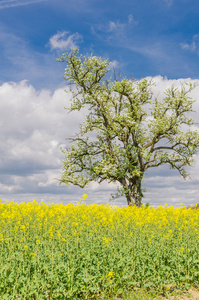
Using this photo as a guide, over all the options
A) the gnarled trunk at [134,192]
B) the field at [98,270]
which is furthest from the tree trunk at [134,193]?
the field at [98,270]

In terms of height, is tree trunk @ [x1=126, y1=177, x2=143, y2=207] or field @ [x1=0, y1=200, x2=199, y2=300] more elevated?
tree trunk @ [x1=126, y1=177, x2=143, y2=207]

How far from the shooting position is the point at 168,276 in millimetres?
8297

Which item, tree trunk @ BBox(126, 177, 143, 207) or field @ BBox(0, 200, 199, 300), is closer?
field @ BBox(0, 200, 199, 300)

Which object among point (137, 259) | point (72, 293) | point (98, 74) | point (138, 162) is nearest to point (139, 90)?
point (98, 74)

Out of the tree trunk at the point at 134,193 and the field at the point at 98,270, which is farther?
the tree trunk at the point at 134,193

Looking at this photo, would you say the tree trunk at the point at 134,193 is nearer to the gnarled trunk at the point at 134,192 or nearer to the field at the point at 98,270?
the gnarled trunk at the point at 134,192

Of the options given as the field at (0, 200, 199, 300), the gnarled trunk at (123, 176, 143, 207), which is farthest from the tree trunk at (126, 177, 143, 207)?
the field at (0, 200, 199, 300)

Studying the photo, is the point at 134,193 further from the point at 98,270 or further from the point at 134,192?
the point at 98,270

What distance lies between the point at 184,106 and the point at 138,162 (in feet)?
19.3

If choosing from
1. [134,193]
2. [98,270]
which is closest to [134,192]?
[134,193]

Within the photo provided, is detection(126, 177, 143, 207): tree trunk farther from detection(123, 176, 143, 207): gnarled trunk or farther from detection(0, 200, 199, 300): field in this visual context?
detection(0, 200, 199, 300): field

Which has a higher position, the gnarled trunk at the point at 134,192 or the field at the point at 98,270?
the gnarled trunk at the point at 134,192

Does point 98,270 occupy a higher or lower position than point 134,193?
lower

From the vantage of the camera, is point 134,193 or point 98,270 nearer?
point 98,270
